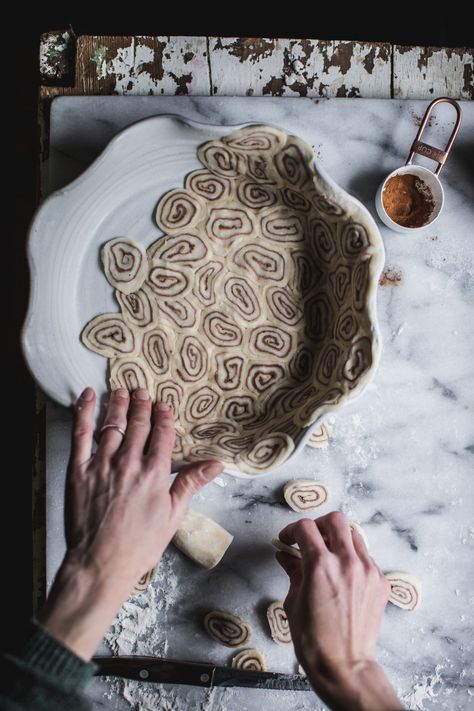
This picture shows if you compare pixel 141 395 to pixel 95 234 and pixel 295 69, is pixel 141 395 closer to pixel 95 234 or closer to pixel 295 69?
pixel 95 234

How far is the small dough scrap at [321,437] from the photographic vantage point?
A: 3.11 feet

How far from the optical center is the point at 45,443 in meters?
0.96

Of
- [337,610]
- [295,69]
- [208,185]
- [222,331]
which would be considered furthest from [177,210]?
[337,610]

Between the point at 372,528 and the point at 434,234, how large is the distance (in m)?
0.44

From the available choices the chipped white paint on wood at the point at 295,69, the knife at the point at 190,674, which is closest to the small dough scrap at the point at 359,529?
the knife at the point at 190,674

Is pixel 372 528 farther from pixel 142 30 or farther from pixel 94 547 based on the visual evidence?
pixel 142 30

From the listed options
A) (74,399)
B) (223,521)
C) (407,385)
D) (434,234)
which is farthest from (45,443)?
(434,234)

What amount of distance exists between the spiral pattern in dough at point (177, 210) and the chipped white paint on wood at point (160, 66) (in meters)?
0.18

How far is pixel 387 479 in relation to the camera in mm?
970

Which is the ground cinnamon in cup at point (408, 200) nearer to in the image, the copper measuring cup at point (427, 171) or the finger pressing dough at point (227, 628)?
the copper measuring cup at point (427, 171)

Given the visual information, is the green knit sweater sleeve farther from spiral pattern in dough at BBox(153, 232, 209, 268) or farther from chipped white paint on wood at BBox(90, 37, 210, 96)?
chipped white paint on wood at BBox(90, 37, 210, 96)

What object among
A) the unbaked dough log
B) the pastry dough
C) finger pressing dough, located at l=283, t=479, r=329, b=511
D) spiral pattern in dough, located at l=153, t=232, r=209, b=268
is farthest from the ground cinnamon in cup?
the unbaked dough log

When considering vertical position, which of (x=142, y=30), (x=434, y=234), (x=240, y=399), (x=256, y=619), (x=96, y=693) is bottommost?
(x=96, y=693)

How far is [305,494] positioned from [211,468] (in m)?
0.20
